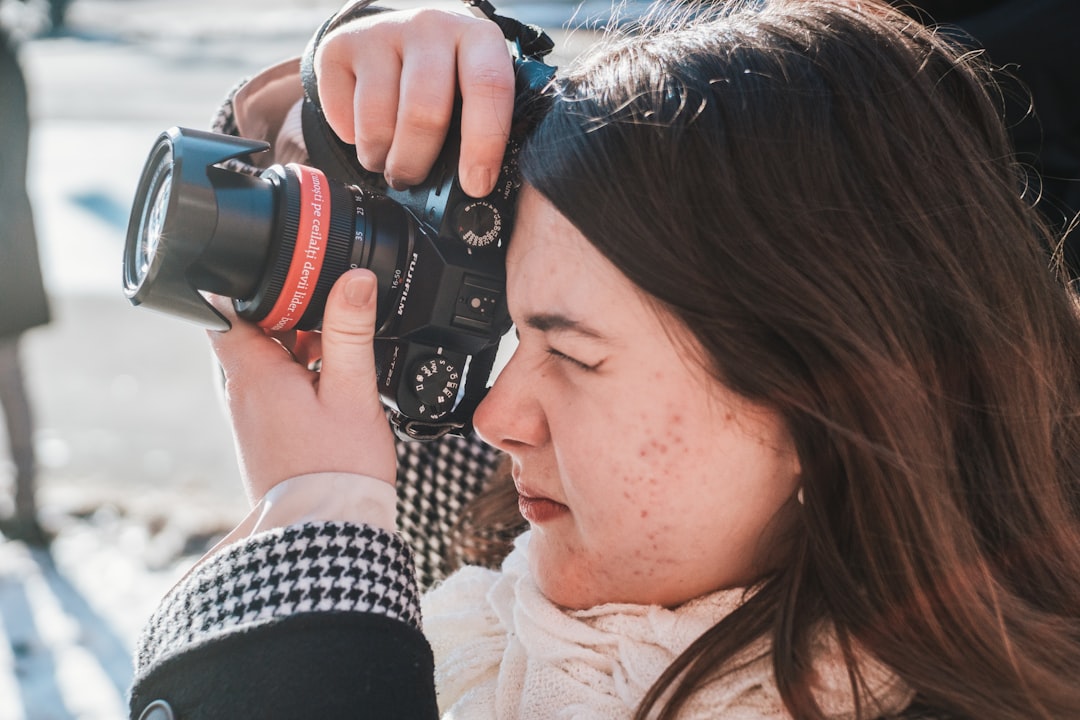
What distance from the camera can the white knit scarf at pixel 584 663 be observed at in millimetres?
1049

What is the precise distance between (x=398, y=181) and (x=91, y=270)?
3.67 metres

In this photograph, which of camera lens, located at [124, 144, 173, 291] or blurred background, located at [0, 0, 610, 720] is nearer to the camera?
camera lens, located at [124, 144, 173, 291]

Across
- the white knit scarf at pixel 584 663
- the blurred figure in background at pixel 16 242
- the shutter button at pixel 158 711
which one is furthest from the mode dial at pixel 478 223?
the blurred figure in background at pixel 16 242

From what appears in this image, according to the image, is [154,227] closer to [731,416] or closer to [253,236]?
[253,236]

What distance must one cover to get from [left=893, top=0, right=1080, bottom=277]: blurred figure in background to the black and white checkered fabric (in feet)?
3.35

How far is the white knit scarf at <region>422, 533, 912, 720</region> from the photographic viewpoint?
41.3 inches

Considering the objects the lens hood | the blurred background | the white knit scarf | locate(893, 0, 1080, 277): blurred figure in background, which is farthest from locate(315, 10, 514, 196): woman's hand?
locate(893, 0, 1080, 277): blurred figure in background

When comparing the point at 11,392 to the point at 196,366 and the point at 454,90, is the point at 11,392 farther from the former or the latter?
the point at 454,90

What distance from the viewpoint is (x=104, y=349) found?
12.8 ft

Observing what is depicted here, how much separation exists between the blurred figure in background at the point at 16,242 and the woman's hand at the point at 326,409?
1.73 meters

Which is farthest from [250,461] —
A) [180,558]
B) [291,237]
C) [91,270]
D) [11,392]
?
[91,270]

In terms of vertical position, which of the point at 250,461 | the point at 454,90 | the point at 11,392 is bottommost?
the point at 11,392

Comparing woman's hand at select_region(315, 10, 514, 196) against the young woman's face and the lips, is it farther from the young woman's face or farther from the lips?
the lips

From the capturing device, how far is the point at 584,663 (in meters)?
1.17
